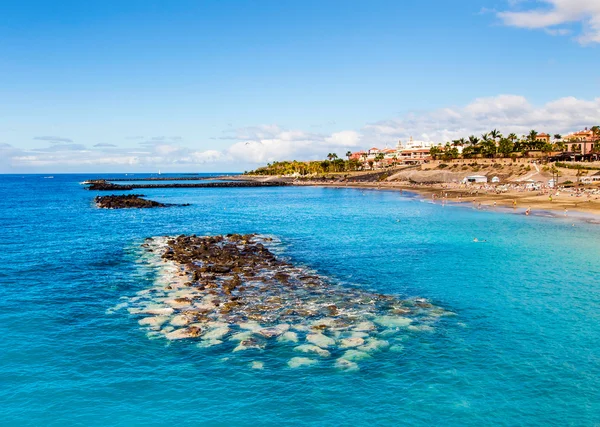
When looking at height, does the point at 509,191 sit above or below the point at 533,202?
above

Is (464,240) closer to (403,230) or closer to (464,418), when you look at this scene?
(403,230)

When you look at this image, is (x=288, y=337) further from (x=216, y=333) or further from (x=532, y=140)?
(x=532, y=140)

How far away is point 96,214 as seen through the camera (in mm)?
82938

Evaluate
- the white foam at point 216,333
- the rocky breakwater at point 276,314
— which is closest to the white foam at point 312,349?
the rocky breakwater at point 276,314

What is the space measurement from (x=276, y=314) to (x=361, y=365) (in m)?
7.44

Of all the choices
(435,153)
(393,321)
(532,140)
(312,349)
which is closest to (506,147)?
(532,140)

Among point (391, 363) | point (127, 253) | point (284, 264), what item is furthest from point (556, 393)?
point (127, 253)

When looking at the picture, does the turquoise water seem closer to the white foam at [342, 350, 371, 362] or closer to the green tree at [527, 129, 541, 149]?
the white foam at [342, 350, 371, 362]

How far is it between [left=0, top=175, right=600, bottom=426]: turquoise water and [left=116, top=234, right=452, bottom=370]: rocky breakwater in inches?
32.4

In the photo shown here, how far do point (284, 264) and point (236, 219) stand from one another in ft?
129

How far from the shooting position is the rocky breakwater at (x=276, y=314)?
20.3 m

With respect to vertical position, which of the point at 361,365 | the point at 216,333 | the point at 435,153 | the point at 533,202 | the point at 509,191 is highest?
the point at 435,153

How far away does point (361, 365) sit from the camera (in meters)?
18.8

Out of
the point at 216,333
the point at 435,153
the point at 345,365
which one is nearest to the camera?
the point at 345,365
